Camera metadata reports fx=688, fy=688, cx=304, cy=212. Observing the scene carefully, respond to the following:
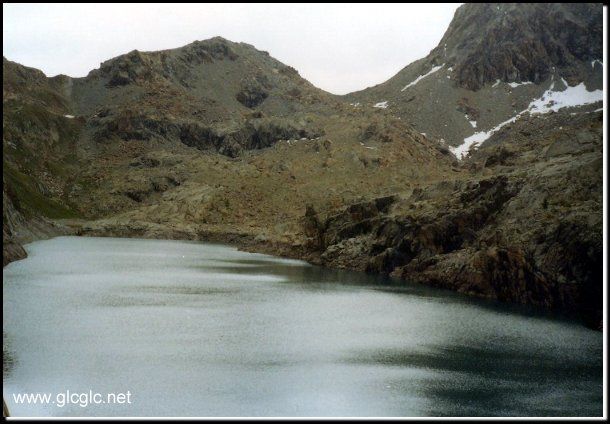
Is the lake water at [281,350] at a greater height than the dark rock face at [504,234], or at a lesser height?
lesser

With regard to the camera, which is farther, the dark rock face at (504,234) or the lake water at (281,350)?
the dark rock face at (504,234)

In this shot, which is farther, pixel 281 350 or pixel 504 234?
pixel 504 234

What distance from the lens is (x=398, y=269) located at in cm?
10656

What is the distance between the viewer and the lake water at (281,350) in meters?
37.8

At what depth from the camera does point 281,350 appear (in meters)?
50.6

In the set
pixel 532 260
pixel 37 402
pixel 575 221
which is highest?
pixel 575 221

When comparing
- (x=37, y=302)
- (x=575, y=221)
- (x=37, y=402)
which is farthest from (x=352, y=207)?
(x=37, y=402)

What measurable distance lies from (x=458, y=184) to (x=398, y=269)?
20.9 m

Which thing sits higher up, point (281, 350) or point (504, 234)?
point (504, 234)

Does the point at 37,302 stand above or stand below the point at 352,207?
below

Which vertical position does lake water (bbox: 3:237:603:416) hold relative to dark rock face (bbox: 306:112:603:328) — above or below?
below

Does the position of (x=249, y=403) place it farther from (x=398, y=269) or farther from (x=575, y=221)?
(x=398, y=269)

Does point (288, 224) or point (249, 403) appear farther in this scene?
point (288, 224)

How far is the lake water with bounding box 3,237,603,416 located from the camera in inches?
1490
